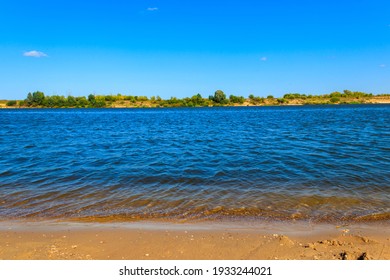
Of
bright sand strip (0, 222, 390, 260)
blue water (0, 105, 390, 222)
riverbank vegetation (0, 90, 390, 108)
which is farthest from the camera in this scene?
riverbank vegetation (0, 90, 390, 108)

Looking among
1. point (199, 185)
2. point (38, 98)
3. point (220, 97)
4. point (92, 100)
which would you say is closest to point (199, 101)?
point (220, 97)

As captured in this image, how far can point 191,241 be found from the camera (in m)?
5.46

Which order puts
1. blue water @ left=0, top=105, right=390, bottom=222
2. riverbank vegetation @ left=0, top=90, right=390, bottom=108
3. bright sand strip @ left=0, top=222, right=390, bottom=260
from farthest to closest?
riverbank vegetation @ left=0, top=90, right=390, bottom=108
blue water @ left=0, top=105, right=390, bottom=222
bright sand strip @ left=0, top=222, right=390, bottom=260

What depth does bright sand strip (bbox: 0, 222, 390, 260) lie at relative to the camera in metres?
4.83

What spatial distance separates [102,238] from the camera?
5.66 m

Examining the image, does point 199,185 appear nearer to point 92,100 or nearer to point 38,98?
Answer: point 92,100

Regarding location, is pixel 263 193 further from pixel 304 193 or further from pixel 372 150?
pixel 372 150

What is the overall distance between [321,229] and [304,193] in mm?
2789

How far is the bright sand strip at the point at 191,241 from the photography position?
483 cm

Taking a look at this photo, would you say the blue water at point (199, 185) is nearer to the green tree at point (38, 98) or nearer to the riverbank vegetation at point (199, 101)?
the riverbank vegetation at point (199, 101)

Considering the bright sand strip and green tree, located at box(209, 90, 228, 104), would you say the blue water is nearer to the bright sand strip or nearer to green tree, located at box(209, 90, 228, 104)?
the bright sand strip

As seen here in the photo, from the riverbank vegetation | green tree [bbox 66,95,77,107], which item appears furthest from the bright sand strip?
green tree [bbox 66,95,77,107]

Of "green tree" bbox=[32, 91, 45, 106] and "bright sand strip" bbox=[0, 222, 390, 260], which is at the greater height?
"green tree" bbox=[32, 91, 45, 106]

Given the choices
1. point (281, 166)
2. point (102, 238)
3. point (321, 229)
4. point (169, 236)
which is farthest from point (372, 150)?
point (102, 238)
